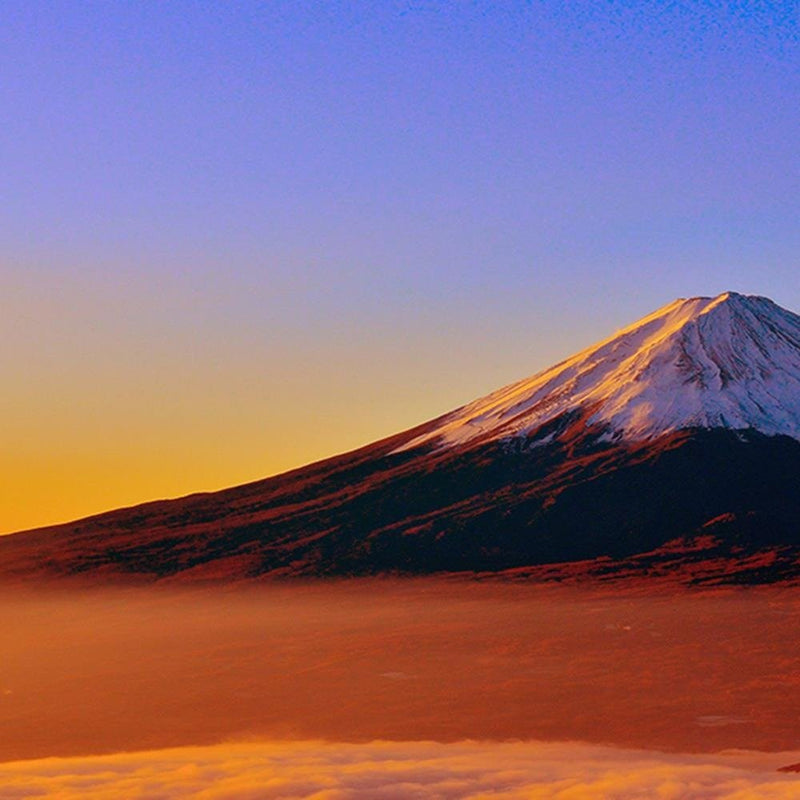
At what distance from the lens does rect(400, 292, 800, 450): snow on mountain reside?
9088 cm

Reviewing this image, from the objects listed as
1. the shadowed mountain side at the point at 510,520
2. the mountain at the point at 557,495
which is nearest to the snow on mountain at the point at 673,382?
the mountain at the point at 557,495

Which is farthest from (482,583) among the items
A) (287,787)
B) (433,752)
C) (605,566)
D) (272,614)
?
(287,787)

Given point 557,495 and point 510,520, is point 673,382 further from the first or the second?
point 510,520

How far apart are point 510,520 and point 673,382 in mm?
20221

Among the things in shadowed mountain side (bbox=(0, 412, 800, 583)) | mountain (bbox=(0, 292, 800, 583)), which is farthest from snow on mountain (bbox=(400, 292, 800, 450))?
shadowed mountain side (bbox=(0, 412, 800, 583))

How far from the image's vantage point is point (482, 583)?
242 feet

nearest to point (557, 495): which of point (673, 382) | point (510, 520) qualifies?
point (510, 520)

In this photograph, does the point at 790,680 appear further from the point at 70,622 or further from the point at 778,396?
the point at 778,396

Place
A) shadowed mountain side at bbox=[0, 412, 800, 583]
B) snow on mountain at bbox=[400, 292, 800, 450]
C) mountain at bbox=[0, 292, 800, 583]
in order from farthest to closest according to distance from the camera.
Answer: snow on mountain at bbox=[400, 292, 800, 450] → mountain at bbox=[0, 292, 800, 583] → shadowed mountain side at bbox=[0, 412, 800, 583]

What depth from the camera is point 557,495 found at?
3258 inches

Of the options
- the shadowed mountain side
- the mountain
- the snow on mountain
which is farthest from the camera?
the snow on mountain

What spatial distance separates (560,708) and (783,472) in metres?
46.2

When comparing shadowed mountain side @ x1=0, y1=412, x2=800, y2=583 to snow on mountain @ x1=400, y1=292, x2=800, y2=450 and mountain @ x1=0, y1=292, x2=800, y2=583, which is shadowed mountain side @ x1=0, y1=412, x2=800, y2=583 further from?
snow on mountain @ x1=400, y1=292, x2=800, y2=450

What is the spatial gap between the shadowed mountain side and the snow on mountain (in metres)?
2.18
